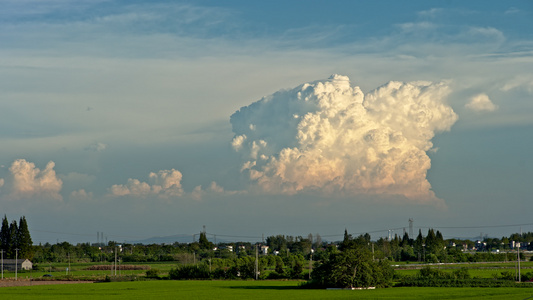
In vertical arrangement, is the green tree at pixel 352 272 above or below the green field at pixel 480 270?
above

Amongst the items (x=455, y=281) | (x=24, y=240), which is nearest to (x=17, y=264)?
(x=24, y=240)

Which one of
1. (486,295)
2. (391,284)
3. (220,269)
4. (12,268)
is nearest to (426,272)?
(391,284)

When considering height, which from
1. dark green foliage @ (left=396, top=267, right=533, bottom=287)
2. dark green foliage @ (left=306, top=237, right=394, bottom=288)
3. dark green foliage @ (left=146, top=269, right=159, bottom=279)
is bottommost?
dark green foliage @ (left=146, top=269, right=159, bottom=279)

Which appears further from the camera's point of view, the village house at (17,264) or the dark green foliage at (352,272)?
the village house at (17,264)

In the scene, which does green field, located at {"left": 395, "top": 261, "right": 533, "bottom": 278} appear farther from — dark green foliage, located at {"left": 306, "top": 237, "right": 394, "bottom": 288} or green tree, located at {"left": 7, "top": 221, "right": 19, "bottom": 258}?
green tree, located at {"left": 7, "top": 221, "right": 19, "bottom": 258}

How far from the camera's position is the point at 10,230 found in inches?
6649

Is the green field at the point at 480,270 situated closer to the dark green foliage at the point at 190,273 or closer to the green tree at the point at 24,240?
the dark green foliage at the point at 190,273

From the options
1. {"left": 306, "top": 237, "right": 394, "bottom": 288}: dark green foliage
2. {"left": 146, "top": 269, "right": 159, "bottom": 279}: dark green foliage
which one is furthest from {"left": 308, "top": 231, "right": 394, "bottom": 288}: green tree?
{"left": 146, "top": 269, "right": 159, "bottom": 279}: dark green foliage

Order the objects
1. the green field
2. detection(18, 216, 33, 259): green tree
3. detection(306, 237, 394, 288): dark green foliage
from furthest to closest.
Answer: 1. detection(18, 216, 33, 259): green tree
2. the green field
3. detection(306, 237, 394, 288): dark green foliage

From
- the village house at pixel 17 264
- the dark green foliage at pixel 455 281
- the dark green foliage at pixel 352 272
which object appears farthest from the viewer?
the village house at pixel 17 264

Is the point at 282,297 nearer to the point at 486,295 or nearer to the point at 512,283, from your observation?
the point at 486,295

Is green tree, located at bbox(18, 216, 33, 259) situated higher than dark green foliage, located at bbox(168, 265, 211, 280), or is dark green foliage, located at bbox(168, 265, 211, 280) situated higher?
green tree, located at bbox(18, 216, 33, 259)

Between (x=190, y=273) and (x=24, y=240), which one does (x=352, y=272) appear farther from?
(x=24, y=240)

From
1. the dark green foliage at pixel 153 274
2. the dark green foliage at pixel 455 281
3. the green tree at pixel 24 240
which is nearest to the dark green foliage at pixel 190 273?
the dark green foliage at pixel 153 274
